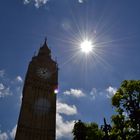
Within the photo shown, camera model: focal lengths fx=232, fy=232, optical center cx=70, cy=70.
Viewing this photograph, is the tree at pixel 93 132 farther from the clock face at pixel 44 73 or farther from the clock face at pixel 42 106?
the clock face at pixel 44 73

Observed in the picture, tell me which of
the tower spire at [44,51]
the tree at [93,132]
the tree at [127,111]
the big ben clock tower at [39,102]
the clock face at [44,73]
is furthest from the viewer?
the tower spire at [44,51]

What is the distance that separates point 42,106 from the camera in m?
54.1

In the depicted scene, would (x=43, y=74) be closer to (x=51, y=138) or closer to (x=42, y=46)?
(x=42, y=46)

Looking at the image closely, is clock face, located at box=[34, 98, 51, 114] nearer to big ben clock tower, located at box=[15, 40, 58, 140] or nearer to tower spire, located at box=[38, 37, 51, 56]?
big ben clock tower, located at box=[15, 40, 58, 140]

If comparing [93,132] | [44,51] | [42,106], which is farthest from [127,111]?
[44,51]

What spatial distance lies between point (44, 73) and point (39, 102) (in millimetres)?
9260

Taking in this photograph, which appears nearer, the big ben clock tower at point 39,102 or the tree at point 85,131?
the tree at point 85,131

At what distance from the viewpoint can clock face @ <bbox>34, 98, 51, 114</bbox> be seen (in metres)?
53.0

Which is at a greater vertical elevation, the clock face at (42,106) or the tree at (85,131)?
the clock face at (42,106)

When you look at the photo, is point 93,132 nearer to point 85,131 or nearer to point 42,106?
point 85,131

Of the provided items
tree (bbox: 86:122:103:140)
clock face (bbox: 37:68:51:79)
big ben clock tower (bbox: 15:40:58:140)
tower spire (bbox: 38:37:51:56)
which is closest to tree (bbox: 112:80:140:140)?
tree (bbox: 86:122:103:140)

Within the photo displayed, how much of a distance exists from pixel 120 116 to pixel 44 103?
3535 cm

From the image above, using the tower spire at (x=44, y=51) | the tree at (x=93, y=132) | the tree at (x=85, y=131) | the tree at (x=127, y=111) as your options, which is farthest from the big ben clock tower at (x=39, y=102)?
the tree at (x=127, y=111)

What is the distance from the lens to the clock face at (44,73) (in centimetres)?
5983
